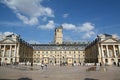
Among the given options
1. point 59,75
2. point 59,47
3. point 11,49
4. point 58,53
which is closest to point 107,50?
point 58,53

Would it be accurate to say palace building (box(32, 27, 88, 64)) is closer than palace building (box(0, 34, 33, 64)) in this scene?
No

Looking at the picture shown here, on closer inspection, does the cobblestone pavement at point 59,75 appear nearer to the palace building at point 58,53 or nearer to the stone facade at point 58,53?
the palace building at point 58,53

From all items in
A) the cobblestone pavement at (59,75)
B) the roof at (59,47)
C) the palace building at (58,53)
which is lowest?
the cobblestone pavement at (59,75)

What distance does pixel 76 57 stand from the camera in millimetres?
116812

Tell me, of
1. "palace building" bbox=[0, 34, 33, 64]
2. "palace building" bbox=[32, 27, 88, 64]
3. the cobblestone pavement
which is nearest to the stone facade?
"palace building" bbox=[32, 27, 88, 64]

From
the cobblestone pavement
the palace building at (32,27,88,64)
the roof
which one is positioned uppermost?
the roof

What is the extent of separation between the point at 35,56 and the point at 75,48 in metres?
34.1

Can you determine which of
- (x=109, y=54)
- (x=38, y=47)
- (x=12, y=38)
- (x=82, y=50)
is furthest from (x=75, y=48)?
(x=12, y=38)

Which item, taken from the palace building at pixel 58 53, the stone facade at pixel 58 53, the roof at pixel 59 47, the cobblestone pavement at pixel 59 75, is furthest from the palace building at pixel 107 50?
the cobblestone pavement at pixel 59 75

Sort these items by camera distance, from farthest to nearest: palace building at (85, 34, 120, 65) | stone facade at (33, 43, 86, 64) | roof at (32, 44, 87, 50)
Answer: roof at (32, 44, 87, 50) < stone facade at (33, 43, 86, 64) < palace building at (85, 34, 120, 65)

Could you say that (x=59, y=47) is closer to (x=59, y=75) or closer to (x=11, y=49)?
(x=11, y=49)

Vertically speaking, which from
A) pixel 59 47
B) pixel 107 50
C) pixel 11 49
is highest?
pixel 59 47

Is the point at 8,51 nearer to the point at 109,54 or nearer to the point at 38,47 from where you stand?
the point at 38,47

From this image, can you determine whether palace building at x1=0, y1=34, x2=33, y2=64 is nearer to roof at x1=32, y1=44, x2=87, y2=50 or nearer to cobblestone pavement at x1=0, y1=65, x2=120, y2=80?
roof at x1=32, y1=44, x2=87, y2=50
